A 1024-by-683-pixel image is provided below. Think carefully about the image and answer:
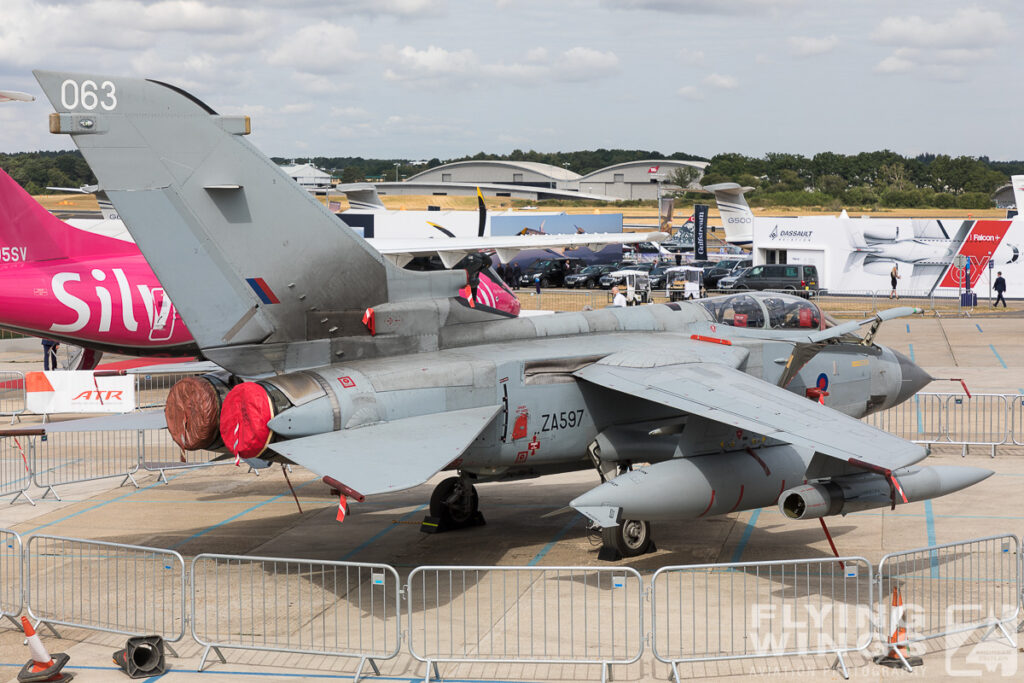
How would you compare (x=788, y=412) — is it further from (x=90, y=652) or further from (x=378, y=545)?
(x=90, y=652)

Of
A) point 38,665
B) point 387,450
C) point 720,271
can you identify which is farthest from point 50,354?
point 720,271

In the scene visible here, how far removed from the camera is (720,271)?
56.1m

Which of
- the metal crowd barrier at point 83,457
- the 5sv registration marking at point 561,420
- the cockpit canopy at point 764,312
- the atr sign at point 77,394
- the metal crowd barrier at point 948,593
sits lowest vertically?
the metal crowd barrier at point 83,457

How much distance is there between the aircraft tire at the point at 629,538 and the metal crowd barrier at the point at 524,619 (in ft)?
1.50

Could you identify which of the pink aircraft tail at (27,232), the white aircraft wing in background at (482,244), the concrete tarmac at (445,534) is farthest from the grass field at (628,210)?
the concrete tarmac at (445,534)

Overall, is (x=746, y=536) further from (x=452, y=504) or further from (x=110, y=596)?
(x=110, y=596)

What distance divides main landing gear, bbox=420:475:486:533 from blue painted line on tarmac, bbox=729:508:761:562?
3618mm

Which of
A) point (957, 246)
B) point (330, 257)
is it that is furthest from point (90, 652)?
point (957, 246)

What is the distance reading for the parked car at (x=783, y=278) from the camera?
158 ft

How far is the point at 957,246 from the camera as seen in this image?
48062mm

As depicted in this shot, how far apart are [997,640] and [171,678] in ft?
25.3

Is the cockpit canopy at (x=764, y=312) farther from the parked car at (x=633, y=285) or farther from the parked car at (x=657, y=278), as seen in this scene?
the parked car at (x=657, y=278)

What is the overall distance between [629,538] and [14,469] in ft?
37.5

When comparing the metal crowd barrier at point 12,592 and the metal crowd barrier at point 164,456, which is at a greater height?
the metal crowd barrier at point 12,592
